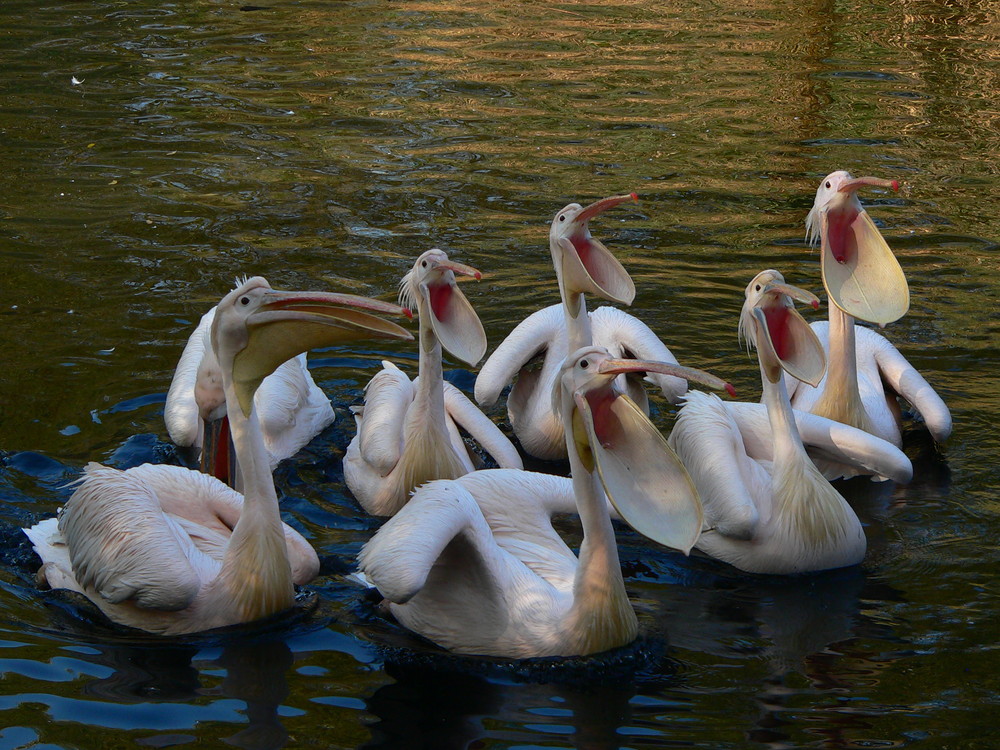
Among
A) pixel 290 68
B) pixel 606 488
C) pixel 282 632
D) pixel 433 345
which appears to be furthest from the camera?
pixel 290 68

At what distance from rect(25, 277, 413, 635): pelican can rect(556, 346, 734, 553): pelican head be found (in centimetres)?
63

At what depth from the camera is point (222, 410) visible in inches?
190

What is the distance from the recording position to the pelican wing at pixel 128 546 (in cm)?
395

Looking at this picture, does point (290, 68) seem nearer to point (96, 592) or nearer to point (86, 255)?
point (86, 255)

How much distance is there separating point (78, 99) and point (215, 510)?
640 cm

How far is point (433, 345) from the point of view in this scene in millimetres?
4934

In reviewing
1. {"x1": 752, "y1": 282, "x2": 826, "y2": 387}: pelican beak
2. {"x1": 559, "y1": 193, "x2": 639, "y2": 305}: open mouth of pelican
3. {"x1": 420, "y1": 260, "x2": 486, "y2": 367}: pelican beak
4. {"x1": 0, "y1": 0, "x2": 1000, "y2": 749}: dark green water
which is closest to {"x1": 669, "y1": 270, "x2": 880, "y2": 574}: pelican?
{"x1": 752, "y1": 282, "x2": 826, "y2": 387}: pelican beak

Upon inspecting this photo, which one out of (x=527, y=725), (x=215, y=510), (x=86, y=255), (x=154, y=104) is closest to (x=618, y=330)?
(x=215, y=510)

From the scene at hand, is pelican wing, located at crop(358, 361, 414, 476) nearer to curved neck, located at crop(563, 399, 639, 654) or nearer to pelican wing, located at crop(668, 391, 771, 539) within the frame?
pelican wing, located at crop(668, 391, 771, 539)

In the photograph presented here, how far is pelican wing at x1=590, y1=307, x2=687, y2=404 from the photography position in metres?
5.45

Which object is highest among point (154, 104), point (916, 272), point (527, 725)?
point (154, 104)

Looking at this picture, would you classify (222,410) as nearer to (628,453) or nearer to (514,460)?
(514,460)

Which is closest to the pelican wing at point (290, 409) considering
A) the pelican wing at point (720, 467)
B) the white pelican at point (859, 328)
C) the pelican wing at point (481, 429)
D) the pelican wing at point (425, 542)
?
the pelican wing at point (481, 429)

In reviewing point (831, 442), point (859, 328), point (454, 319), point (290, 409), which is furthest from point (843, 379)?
point (290, 409)
